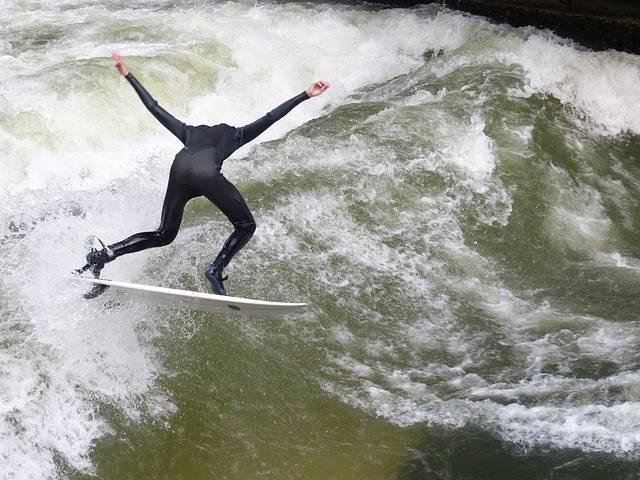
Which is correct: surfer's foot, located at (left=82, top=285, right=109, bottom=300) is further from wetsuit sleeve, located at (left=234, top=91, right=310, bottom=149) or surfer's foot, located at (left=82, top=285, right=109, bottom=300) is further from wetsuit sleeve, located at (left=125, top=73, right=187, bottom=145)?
wetsuit sleeve, located at (left=234, top=91, right=310, bottom=149)

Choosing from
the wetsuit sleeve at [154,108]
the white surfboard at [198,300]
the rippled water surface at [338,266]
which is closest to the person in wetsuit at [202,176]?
the wetsuit sleeve at [154,108]

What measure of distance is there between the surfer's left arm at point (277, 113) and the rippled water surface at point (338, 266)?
1.52 m

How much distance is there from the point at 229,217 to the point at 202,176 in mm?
419

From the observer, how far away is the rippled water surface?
5.31m

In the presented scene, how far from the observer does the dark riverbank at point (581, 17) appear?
1165cm

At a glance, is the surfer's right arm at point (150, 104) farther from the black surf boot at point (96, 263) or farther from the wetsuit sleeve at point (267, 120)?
the black surf boot at point (96, 263)

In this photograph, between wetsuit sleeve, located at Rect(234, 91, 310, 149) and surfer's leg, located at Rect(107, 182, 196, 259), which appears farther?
surfer's leg, located at Rect(107, 182, 196, 259)

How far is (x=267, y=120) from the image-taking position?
18.2 feet

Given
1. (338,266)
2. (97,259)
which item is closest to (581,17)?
(338,266)

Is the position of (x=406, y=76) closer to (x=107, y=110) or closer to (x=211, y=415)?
(x=107, y=110)

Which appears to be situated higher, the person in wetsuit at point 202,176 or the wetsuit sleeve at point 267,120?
the wetsuit sleeve at point 267,120

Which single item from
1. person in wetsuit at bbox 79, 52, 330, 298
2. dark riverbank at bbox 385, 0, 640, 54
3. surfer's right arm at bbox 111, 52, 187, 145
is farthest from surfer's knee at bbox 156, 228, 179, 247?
dark riverbank at bbox 385, 0, 640, 54

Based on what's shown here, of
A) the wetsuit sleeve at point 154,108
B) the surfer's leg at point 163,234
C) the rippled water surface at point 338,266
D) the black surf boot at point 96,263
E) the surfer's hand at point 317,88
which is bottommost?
the rippled water surface at point 338,266

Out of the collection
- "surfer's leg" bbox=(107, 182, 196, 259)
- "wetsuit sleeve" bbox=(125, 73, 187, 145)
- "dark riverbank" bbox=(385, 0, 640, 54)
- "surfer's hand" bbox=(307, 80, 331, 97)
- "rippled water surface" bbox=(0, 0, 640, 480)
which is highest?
"surfer's hand" bbox=(307, 80, 331, 97)
